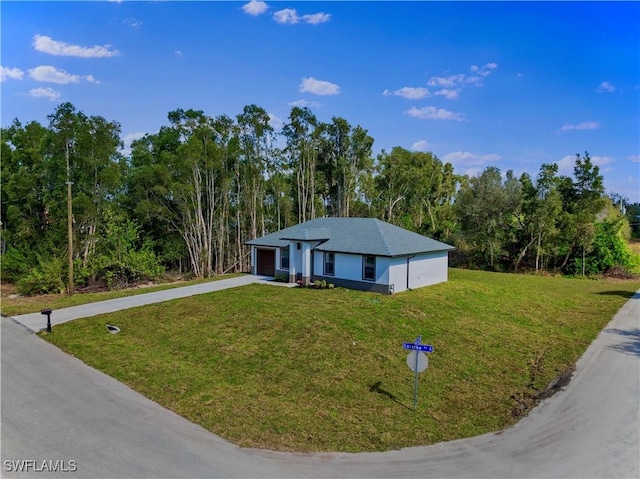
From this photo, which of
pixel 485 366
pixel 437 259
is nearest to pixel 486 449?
pixel 485 366

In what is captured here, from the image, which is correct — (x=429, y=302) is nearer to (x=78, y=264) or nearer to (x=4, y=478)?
(x=4, y=478)

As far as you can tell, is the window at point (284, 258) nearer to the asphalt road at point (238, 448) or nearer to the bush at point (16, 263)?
the asphalt road at point (238, 448)

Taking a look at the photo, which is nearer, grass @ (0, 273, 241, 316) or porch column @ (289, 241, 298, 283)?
grass @ (0, 273, 241, 316)

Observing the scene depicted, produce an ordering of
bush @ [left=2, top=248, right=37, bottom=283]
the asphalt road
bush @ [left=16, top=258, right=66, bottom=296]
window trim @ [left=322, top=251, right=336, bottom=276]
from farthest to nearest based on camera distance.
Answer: bush @ [left=2, top=248, right=37, bottom=283] < bush @ [left=16, top=258, right=66, bottom=296] < window trim @ [left=322, top=251, right=336, bottom=276] < the asphalt road

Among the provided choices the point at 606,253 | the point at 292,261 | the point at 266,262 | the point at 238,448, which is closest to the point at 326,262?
the point at 292,261

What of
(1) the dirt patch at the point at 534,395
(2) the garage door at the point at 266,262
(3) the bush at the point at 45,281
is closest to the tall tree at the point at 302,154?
(2) the garage door at the point at 266,262

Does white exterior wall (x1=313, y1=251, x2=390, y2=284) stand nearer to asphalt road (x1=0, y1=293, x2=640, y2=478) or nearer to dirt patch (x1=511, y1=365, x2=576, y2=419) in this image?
dirt patch (x1=511, y1=365, x2=576, y2=419)

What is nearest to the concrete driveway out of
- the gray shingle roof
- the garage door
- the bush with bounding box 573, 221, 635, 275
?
the garage door
